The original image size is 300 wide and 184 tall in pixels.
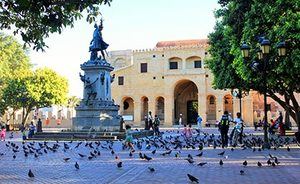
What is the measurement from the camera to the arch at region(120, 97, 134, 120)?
6438 cm

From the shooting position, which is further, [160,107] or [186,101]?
[186,101]

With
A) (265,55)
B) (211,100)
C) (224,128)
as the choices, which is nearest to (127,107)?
(211,100)

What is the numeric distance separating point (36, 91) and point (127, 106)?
20.2 m

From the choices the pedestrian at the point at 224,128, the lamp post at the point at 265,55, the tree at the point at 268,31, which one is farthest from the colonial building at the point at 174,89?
the lamp post at the point at 265,55

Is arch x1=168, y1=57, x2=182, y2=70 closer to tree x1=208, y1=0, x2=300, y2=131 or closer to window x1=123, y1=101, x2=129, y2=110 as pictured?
window x1=123, y1=101, x2=129, y2=110

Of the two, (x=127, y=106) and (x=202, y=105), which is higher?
(x=127, y=106)

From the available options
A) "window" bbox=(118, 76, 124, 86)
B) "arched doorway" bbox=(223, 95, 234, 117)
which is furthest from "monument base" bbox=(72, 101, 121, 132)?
"window" bbox=(118, 76, 124, 86)

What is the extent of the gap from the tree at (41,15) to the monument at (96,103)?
15138mm

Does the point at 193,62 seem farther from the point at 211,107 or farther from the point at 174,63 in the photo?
the point at 211,107

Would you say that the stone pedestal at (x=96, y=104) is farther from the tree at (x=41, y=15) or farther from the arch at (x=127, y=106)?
the arch at (x=127, y=106)

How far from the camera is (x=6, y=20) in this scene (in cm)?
841

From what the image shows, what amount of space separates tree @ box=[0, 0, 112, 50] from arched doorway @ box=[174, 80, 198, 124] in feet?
177

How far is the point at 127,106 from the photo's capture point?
65062 mm

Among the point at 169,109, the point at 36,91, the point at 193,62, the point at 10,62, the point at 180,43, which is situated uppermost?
the point at 180,43
